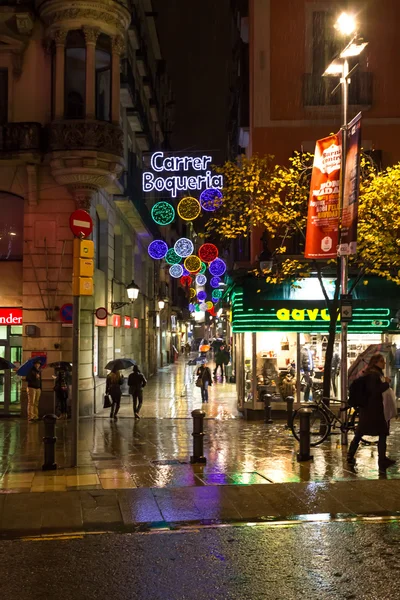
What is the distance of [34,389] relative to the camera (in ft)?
60.8

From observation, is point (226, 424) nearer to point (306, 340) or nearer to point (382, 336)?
point (306, 340)

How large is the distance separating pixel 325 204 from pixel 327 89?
7371 millimetres

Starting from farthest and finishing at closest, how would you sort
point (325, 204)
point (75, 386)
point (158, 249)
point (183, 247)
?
point (158, 249) < point (183, 247) < point (325, 204) < point (75, 386)

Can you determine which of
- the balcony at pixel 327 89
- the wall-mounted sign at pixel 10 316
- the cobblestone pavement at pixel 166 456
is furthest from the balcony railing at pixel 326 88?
the wall-mounted sign at pixel 10 316

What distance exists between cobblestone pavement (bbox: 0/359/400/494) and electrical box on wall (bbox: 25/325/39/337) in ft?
8.27

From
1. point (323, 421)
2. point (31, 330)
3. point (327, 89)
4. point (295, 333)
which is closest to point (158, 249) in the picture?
point (295, 333)

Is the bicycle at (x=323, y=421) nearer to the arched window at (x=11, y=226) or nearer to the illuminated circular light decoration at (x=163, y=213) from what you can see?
the arched window at (x=11, y=226)

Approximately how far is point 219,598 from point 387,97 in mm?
17970

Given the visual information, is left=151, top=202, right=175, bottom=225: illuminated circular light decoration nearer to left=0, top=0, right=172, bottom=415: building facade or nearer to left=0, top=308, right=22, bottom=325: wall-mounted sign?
left=0, top=0, right=172, bottom=415: building facade

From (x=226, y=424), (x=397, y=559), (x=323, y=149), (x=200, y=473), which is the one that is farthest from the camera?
(x=226, y=424)

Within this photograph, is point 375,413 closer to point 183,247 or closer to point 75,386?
point 75,386

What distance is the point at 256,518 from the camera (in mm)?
8445

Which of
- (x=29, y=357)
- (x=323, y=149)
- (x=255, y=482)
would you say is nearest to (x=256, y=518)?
(x=255, y=482)

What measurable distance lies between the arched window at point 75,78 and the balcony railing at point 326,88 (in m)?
6.77
